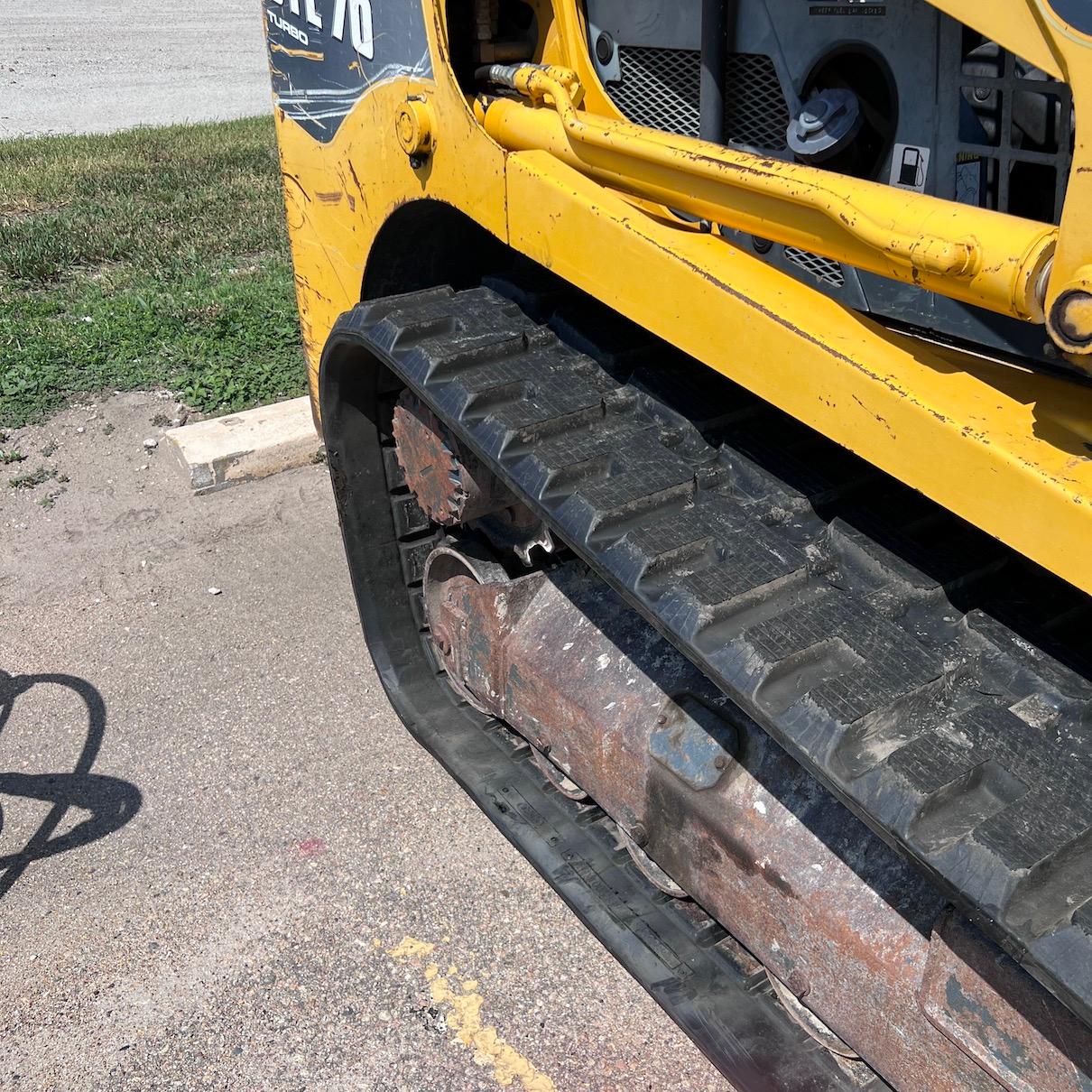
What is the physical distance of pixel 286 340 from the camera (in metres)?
5.13

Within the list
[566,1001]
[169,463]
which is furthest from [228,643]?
[566,1001]

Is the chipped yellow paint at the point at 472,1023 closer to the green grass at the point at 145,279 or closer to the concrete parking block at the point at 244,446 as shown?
the concrete parking block at the point at 244,446

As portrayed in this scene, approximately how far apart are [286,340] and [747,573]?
13.2 feet

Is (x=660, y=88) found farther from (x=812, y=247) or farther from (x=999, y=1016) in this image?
(x=999, y=1016)

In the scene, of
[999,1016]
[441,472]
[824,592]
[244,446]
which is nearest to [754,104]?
[824,592]

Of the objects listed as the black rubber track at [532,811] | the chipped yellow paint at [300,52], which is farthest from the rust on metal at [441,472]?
the chipped yellow paint at [300,52]

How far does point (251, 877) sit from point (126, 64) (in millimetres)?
14840

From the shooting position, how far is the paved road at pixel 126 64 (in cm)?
1205

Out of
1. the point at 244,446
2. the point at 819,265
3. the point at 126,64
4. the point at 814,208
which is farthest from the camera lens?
the point at 126,64

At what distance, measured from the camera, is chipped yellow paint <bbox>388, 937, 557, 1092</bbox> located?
2.15 meters

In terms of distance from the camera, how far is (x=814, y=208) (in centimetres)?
131

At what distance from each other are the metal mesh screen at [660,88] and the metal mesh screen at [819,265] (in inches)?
11.8

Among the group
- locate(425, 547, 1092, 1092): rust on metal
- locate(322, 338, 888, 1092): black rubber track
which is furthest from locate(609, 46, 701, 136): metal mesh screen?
locate(425, 547, 1092, 1092): rust on metal

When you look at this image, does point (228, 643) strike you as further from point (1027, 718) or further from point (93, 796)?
point (1027, 718)
